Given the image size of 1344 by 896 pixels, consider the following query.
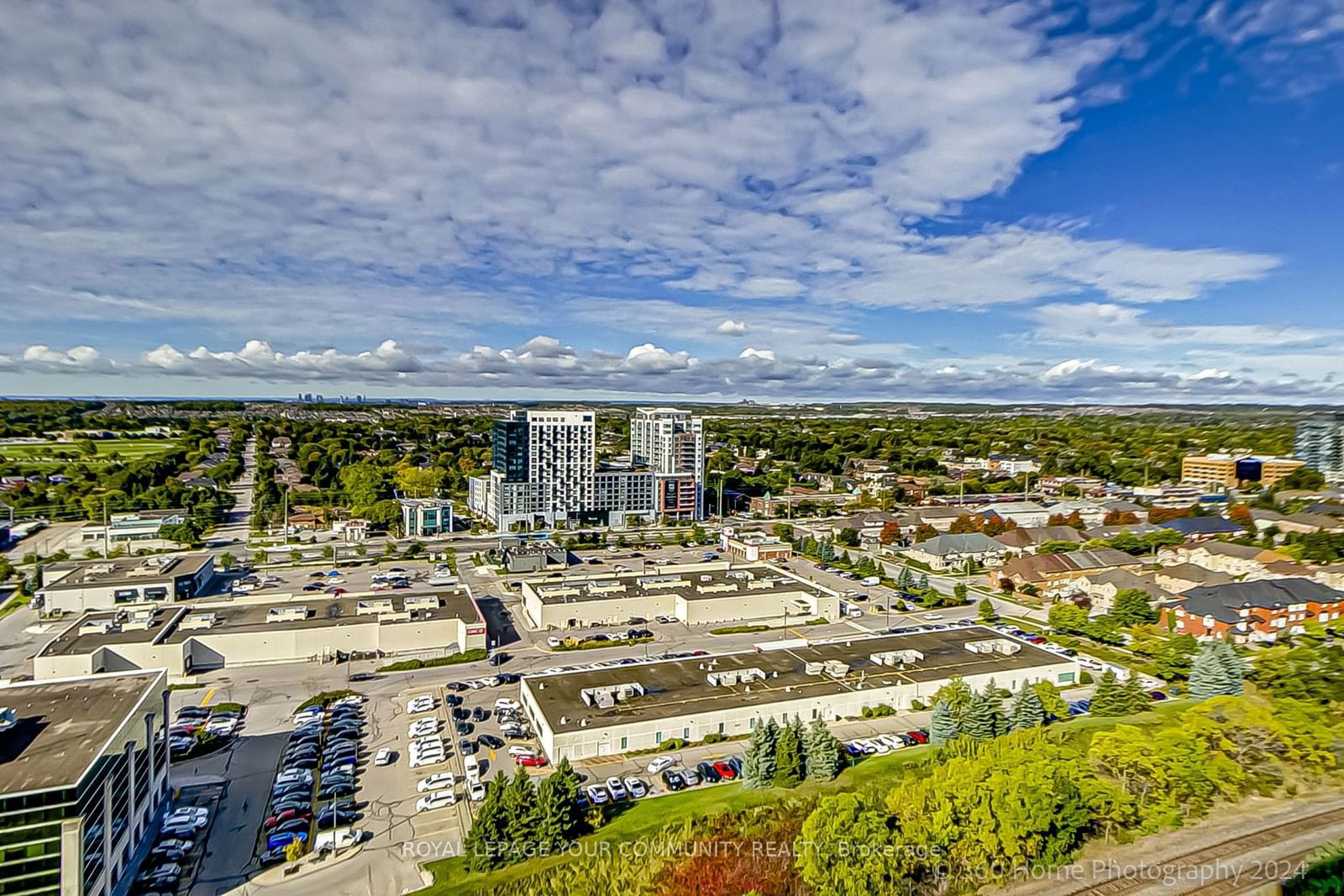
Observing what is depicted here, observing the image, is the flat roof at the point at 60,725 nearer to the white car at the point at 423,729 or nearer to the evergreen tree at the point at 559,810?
the white car at the point at 423,729


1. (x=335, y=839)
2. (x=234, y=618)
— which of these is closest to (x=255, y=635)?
(x=234, y=618)

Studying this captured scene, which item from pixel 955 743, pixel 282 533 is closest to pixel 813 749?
pixel 955 743

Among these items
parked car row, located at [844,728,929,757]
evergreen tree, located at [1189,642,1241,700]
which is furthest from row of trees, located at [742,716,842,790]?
evergreen tree, located at [1189,642,1241,700]

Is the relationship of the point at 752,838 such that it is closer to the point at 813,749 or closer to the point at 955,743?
the point at 813,749

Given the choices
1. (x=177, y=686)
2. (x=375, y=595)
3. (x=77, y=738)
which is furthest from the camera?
(x=375, y=595)

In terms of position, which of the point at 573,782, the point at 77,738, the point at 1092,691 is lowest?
the point at 1092,691

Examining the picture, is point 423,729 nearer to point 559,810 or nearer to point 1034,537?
point 559,810
